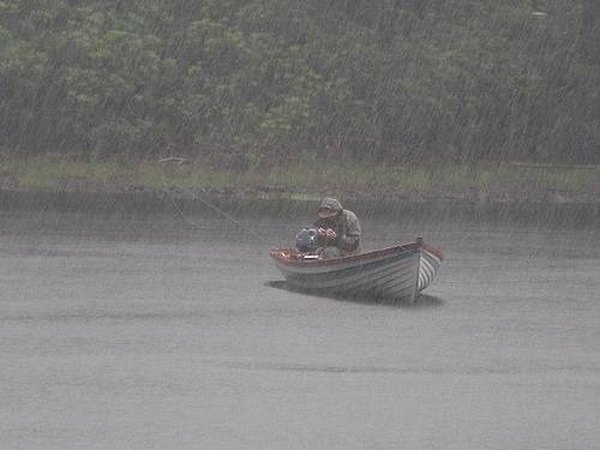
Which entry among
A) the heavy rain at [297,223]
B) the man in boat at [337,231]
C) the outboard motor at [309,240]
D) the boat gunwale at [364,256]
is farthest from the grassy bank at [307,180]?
the man in boat at [337,231]

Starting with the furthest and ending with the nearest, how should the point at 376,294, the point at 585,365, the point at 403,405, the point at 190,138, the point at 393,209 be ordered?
the point at 190,138 → the point at 393,209 → the point at 376,294 → the point at 585,365 → the point at 403,405

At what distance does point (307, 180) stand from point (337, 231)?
96.4ft

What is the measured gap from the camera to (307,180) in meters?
59.0

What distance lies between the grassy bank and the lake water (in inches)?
696

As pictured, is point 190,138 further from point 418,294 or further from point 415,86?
point 418,294

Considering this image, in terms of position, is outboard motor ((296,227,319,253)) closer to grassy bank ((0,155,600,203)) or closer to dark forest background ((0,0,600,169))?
grassy bank ((0,155,600,203))

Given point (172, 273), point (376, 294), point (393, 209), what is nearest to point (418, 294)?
point (376, 294)

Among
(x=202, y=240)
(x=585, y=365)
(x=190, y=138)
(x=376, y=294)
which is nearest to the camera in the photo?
(x=585, y=365)

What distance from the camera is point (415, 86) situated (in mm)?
64500

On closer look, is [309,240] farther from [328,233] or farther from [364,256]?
[364,256]

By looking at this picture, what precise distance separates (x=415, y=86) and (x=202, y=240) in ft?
84.6

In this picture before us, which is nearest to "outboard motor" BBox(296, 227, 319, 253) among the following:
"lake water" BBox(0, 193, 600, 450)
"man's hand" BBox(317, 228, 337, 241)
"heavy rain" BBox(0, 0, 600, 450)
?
"heavy rain" BBox(0, 0, 600, 450)

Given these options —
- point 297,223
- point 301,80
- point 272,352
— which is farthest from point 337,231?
point 301,80

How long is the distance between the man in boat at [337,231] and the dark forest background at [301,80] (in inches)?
1214
